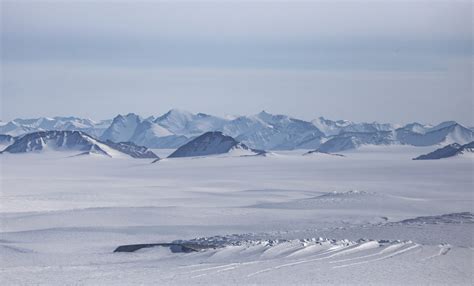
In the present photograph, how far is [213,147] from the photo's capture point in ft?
459

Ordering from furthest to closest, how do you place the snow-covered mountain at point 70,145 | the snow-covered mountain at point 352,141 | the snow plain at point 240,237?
the snow-covered mountain at point 352,141 → the snow-covered mountain at point 70,145 → the snow plain at point 240,237

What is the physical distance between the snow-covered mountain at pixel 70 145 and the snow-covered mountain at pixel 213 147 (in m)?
10.6

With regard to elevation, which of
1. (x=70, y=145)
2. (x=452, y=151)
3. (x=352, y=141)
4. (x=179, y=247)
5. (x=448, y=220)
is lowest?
(x=448, y=220)

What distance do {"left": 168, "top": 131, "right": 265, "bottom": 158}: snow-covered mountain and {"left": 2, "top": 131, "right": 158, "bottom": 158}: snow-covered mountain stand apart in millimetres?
10585

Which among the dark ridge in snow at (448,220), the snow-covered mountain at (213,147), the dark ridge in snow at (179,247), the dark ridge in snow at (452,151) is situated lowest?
the dark ridge in snow at (448,220)

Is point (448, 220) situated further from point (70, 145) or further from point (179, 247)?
point (70, 145)

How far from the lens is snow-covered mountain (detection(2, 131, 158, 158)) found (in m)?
145

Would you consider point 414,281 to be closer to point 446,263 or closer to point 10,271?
point 446,263

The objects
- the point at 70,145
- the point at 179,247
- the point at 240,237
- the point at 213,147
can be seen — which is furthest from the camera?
the point at 70,145

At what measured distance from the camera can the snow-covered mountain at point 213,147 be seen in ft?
452

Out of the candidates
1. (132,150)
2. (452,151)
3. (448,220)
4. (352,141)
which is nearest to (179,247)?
(448,220)

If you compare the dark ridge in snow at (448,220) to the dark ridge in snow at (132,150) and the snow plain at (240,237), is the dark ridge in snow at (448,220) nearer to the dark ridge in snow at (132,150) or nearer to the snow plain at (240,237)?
the snow plain at (240,237)

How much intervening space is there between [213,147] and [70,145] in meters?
30.5

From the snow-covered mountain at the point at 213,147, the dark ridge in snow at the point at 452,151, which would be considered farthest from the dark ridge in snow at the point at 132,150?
the dark ridge in snow at the point at 452,151
